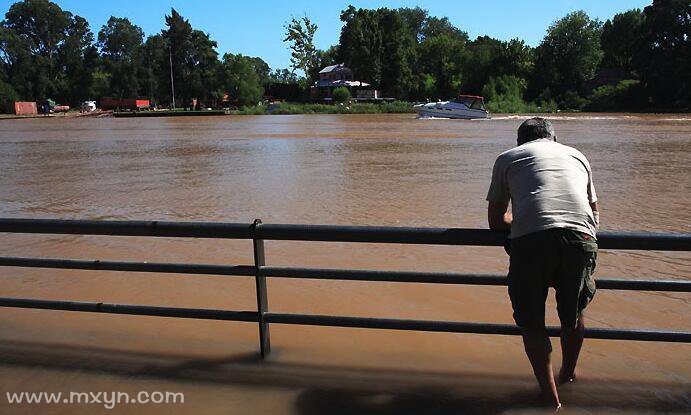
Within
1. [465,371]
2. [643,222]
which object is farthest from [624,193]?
[465,371]

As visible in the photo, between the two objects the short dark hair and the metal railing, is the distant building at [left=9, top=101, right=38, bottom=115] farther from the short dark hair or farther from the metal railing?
the short dark hair

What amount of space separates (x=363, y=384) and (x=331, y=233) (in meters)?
1.00

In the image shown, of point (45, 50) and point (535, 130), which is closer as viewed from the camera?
point (535, 130)

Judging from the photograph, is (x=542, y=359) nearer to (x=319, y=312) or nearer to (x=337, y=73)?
(x=319, y=312)

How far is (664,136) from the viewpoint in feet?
106

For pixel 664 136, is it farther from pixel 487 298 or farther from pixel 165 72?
pixel 165 72

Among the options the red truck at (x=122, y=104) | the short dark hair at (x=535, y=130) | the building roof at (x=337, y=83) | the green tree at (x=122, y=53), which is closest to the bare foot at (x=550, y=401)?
the short dark hair at (x=535, y=130)

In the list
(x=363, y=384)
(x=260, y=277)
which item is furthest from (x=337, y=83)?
(x=363, y=384)

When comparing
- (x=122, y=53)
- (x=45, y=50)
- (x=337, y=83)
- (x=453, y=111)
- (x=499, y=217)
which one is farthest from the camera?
(x=122, y=53)

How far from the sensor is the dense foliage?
2928 inches

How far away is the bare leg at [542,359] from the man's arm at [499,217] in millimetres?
578

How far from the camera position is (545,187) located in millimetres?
3096

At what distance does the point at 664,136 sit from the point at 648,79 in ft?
153

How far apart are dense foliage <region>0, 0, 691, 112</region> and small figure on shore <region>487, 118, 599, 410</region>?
251 ft
